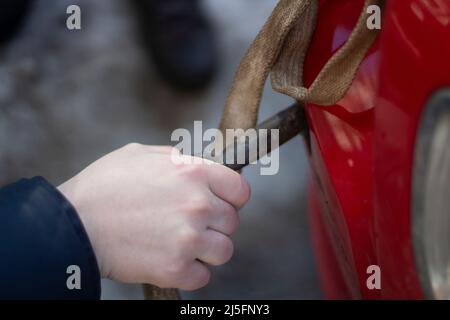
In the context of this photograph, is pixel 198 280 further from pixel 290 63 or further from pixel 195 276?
pixel 290 63

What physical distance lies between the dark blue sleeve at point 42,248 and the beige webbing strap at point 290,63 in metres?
0.20

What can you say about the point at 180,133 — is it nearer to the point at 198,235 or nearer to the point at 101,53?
the point at 101,53

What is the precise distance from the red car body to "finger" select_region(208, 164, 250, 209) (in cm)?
8

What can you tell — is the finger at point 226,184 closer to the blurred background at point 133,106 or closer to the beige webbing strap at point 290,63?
the beige webbing strap at point 290,63

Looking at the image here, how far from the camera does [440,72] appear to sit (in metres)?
0.47

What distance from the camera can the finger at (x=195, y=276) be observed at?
61 centimetres

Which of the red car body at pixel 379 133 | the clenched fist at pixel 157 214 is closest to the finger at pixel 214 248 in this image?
the clenched fist at pixel 157 214

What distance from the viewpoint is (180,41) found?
4.62 feet

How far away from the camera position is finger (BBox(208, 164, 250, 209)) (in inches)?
24.1

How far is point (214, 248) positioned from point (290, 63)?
0.58 feet

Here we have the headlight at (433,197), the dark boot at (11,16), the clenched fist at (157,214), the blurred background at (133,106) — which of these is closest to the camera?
the headlight at (433,197)

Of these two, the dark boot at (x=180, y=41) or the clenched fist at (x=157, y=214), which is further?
the dark boot at (x=180, y=41)
